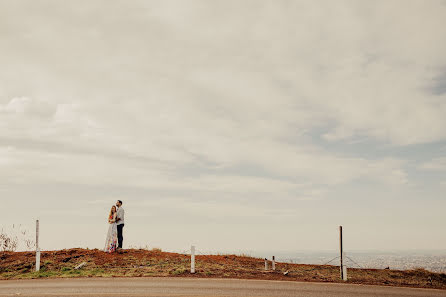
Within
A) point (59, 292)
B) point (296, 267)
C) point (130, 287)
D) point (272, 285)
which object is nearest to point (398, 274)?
point (296, 267)

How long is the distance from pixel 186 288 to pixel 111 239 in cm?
982

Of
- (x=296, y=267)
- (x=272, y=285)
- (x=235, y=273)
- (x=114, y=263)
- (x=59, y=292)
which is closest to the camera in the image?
(x=59, y=292)

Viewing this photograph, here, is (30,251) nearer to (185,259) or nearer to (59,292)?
(185,259)

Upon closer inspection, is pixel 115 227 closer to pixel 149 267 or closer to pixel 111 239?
pixel 111 239

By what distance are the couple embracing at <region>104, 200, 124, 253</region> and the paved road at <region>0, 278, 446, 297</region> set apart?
577cm

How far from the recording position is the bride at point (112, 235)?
2336 cm

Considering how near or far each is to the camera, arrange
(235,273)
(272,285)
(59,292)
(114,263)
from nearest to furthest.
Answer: (59,292), (272,285), (235,273), (114,263)

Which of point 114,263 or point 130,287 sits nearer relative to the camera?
point 130,287

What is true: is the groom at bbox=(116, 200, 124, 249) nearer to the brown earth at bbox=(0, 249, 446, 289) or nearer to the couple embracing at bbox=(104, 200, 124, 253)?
the couple embracing at bbox=(104, 200, 124, 253)

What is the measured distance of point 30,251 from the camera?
25094mm

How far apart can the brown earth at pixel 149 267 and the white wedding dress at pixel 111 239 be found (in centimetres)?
37

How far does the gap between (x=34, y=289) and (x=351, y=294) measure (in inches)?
458

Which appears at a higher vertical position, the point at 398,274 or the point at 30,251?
the point at 30,251

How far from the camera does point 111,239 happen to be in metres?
23.6
